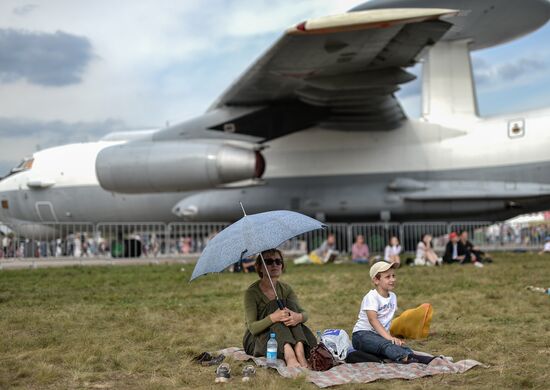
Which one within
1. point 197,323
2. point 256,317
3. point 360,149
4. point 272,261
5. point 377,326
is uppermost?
point 360,149

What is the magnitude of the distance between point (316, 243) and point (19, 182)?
1034 cm

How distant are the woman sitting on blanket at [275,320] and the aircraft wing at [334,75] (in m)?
7.65

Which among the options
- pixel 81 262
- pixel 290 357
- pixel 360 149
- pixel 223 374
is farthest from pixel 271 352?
pixel 81 262

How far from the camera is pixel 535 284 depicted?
35.4ft

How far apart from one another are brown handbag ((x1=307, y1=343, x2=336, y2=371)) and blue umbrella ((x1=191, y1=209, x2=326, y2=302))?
932 mm

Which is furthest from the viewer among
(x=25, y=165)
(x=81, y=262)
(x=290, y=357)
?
(x=25, y=165)

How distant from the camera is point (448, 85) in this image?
61.6 feet

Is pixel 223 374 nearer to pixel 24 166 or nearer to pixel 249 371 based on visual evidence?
Answer: pixel 249 371

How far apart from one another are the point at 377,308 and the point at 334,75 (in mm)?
10527

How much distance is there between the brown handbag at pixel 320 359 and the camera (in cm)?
511

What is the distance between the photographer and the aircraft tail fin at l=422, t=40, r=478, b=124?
18438 millimetres

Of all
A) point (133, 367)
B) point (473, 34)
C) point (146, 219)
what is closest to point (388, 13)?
point (473, 34)

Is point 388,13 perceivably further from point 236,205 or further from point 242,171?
point 236,205

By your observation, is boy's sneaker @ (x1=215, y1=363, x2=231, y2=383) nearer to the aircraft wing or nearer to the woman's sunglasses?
the woman's sunglasses
